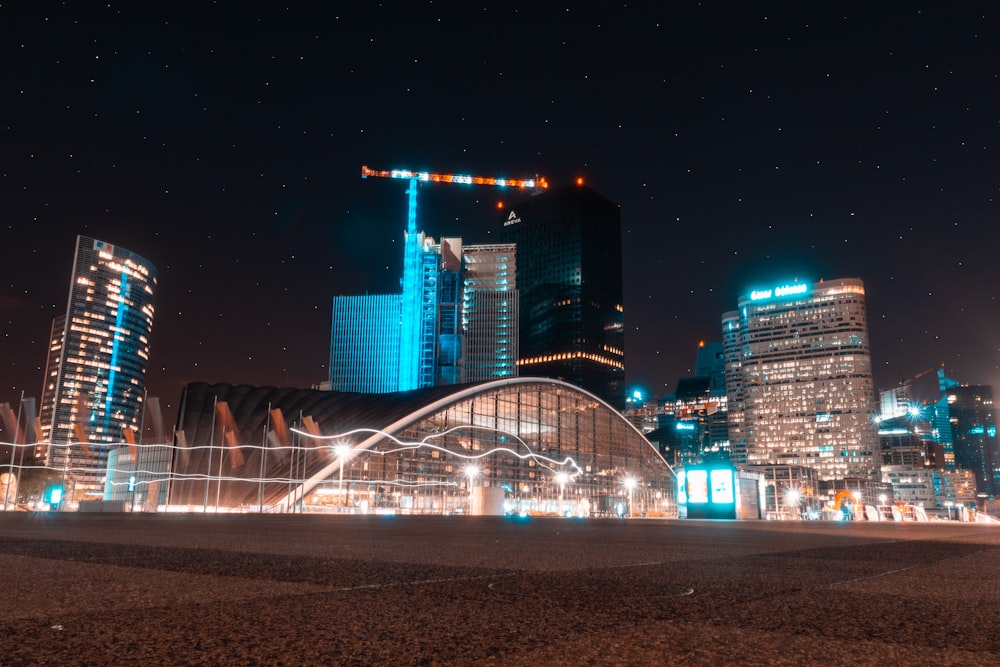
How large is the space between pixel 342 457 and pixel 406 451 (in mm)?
6002

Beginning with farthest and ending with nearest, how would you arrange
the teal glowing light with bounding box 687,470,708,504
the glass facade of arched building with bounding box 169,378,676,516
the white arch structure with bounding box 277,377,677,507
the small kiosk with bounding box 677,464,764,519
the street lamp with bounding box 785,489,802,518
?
the street lamp with bounding box 785,489,802,518 < the glass facade of arched building with bounding box 169,378,676,516 < the white arch structure with bounding box 277,377,677,507 < the teal glowing light with bounding box 687,470,708,504 < the small kiosk with bounding box 677,464,764,519

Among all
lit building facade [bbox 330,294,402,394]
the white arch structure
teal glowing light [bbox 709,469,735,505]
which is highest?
lit building facade [bbox 330,294,402,394]

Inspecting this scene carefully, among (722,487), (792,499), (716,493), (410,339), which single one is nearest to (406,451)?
(716,493)

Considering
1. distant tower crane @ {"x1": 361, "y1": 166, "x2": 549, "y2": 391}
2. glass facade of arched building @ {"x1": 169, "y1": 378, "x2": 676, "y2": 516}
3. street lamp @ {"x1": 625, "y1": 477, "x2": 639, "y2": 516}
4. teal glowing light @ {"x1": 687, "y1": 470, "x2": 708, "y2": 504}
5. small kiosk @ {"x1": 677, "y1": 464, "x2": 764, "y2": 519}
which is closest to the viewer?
small kiosk @ {"x1": 677, "y1": 464, "x2": 764, "y2": 519}

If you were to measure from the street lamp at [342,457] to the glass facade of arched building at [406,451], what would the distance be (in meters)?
0.09

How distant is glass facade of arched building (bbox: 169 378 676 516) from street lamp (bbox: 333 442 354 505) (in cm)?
9

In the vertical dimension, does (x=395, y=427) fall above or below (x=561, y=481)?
above

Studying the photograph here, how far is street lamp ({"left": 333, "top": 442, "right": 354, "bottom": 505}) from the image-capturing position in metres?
55.2

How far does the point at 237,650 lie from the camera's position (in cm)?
218

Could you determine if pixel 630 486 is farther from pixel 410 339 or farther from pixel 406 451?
pixel 410 339

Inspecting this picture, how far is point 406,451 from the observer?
60219 mm

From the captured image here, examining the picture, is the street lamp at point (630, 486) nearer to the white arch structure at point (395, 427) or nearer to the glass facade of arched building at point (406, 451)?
the glass facade of arched building at point (406, 451)

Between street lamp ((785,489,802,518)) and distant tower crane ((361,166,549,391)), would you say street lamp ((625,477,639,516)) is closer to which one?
street lamp ((785,489,802,518))

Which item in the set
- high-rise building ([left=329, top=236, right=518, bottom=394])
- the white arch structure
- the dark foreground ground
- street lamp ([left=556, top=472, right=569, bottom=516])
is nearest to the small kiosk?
the white arch structure
